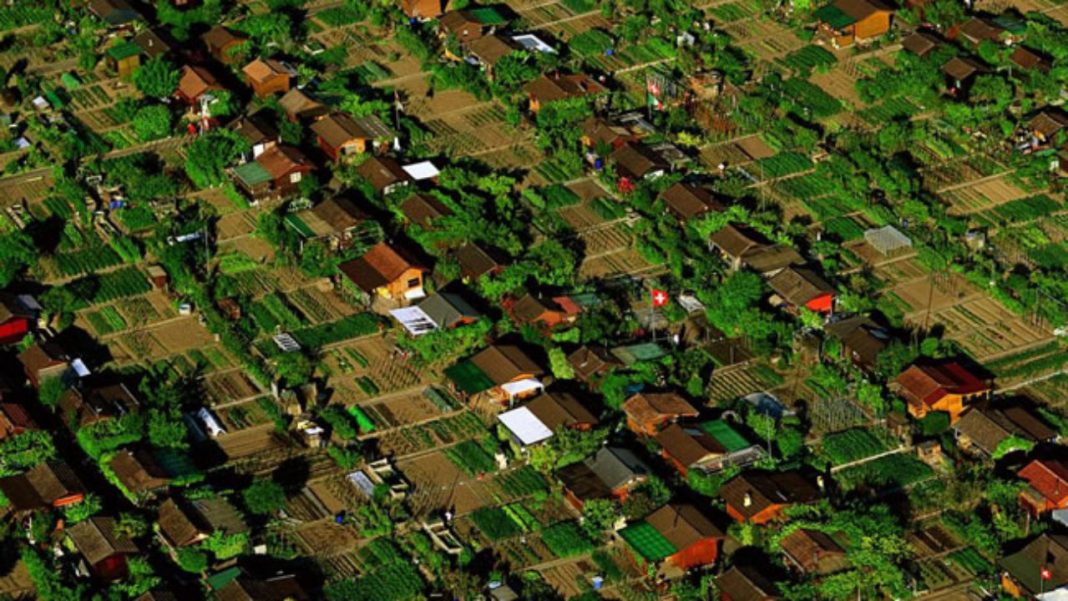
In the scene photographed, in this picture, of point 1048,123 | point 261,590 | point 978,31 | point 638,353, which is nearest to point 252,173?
point 638,353

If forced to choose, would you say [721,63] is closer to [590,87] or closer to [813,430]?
[590,87]

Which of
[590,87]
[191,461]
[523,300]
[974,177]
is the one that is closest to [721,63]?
[590,87]

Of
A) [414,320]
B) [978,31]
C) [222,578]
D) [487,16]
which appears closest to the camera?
[222,578]

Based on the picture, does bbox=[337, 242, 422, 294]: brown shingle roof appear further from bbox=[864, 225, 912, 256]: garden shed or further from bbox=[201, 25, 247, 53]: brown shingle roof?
bbox=[201, 25, 247, 53]: brown shingle roof

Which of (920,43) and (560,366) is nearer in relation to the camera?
(560,366)

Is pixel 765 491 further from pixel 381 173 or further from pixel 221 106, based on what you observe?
pixel 221 106

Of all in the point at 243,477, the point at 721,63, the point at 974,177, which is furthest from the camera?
the point at 721,63

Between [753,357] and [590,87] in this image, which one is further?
[590,87]
